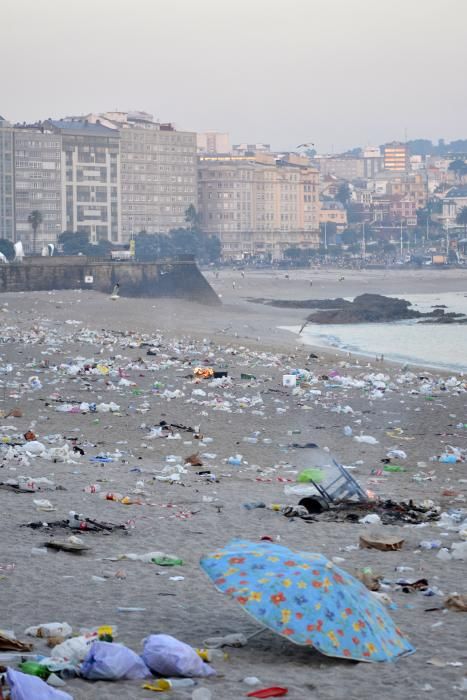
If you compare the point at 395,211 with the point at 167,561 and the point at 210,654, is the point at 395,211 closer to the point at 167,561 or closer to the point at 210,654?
the point at 167,561

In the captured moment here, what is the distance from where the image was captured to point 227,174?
150750mm

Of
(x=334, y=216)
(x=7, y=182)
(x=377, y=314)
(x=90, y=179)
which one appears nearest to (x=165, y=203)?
(x=90, y=179)

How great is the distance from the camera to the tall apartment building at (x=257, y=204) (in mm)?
149625

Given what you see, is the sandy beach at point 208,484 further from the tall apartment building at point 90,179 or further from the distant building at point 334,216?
the distant building at point 334,216

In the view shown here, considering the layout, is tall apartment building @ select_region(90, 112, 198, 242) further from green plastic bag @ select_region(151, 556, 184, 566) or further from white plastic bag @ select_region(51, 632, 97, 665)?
white plastic bag @ select_region(51, 632, 97, 665)

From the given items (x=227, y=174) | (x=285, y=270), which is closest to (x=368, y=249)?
(x=227, y=174)

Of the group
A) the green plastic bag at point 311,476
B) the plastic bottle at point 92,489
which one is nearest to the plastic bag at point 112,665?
the plastic bottle at point 92,489

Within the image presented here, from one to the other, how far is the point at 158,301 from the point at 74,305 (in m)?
11.0

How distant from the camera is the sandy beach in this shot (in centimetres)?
559

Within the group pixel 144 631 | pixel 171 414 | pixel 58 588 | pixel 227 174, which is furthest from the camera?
pixel 227 174

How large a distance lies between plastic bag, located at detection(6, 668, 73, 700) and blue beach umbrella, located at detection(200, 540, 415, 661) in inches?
39.3

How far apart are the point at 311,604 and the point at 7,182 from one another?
379 feet

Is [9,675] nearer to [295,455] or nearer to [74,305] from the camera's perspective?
[295,455]

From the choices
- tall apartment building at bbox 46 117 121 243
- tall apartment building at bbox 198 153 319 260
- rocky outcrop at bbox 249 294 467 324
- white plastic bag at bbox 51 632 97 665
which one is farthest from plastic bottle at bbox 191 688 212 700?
tall apartment building at bbox 198 153 319 260
